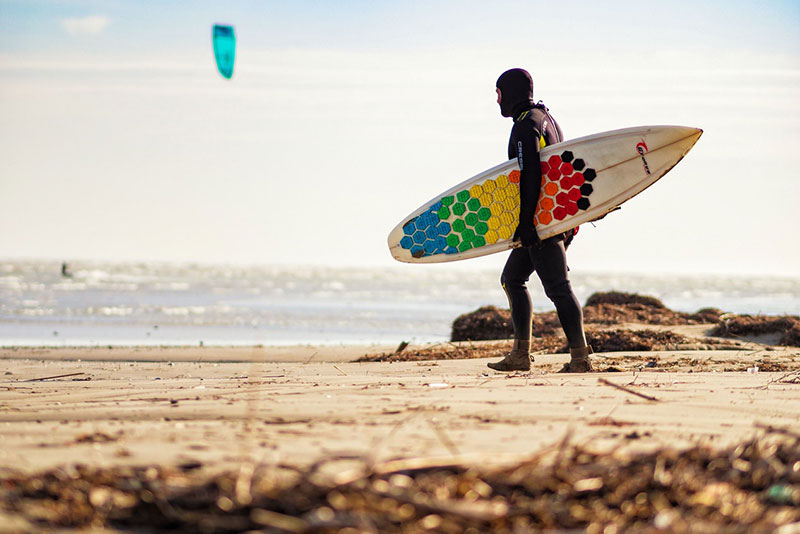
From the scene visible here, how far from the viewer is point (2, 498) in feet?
5.52

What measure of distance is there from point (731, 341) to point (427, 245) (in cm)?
363

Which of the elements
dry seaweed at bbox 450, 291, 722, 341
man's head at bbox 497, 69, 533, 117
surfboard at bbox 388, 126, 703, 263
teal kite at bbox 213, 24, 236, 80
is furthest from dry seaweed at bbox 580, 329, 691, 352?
teal kite at bbox 213, 24, 236, 80

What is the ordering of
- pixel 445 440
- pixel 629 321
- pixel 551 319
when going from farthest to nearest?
pixel 629 321 < pixel 551 319 < pixel 445 440

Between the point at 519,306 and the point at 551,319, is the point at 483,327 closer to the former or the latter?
the point at 551,319

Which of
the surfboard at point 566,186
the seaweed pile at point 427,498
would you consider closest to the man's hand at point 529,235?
the surfboard at point 566,186

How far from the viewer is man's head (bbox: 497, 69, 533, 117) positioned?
14.9 ft

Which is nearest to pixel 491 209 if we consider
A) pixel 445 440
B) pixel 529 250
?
pixel 529 250

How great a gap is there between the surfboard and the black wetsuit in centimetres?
14

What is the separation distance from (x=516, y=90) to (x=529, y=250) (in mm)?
1017

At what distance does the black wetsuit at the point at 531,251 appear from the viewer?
4.40 meters

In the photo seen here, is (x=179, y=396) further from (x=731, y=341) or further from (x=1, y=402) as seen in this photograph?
(x=731, y=341)

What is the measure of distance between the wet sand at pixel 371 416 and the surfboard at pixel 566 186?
47.1 inches

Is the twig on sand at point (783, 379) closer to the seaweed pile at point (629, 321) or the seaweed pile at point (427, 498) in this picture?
the seaweed pile at point (427, 498)

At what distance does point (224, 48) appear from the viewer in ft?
16.4
